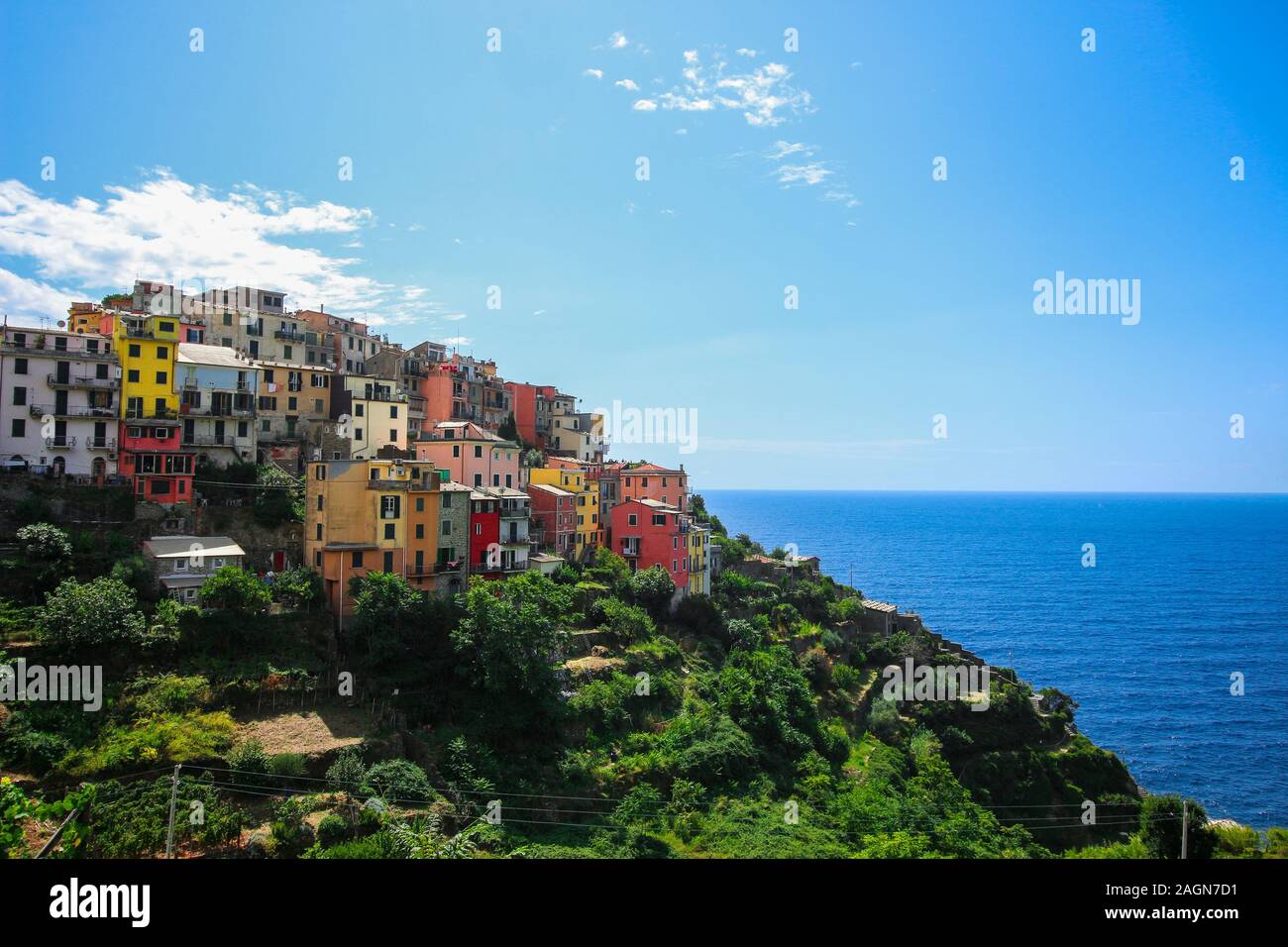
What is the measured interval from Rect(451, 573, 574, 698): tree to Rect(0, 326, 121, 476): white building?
1797 centimetres

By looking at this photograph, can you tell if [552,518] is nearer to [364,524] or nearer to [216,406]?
[364,524]

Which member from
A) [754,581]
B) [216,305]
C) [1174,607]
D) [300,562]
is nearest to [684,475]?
[754,581]

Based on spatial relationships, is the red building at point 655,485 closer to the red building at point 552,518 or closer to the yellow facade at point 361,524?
the red building at point 552,518

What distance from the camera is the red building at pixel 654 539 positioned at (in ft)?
149

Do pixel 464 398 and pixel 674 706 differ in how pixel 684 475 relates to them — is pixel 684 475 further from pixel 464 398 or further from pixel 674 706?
pixel 674 706

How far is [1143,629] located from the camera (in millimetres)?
72625

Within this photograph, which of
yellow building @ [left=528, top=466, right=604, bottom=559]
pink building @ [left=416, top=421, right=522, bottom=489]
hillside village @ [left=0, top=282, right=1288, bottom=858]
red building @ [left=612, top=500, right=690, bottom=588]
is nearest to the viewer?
hillside village @ [left=0, top=282, right=1288, bottom=858]

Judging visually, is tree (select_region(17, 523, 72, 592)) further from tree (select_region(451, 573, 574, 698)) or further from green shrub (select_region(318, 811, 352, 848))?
green shrub (select_region(318, 811, 352, 848))

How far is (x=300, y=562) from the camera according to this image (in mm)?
33375

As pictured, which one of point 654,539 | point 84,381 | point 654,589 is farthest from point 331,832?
point 654,539

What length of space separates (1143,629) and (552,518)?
2410 inches

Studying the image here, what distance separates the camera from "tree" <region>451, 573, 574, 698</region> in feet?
95.9

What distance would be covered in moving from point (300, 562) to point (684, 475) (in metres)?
25.7

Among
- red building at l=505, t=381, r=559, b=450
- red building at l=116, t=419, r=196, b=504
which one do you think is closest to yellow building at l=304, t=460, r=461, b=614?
red building at l=116, t=419, r=196, b=504
